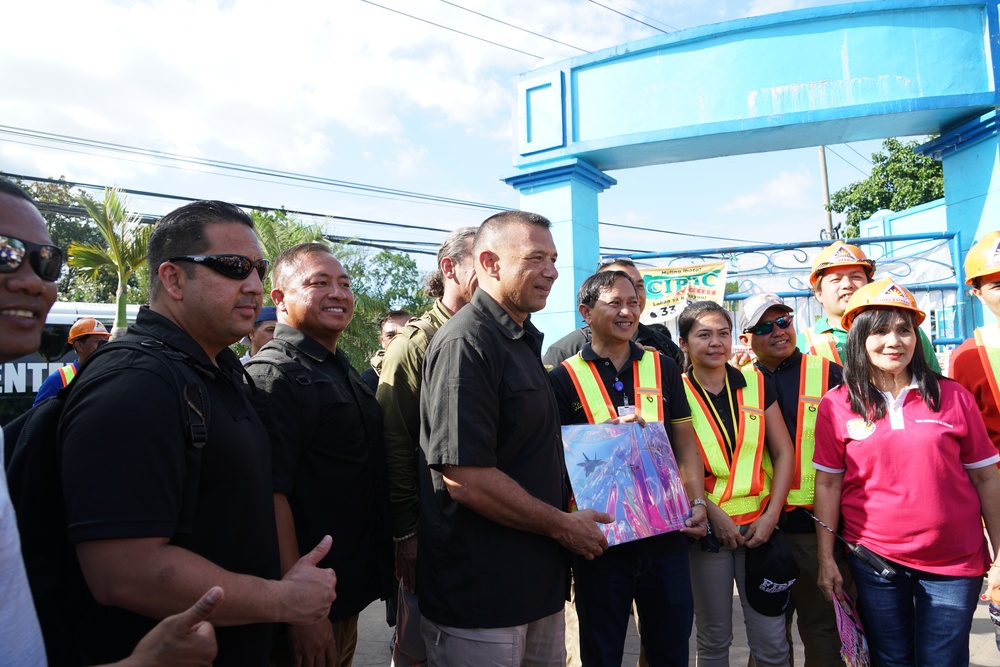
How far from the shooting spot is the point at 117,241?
1223cm

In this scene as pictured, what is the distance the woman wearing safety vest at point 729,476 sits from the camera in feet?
10.8

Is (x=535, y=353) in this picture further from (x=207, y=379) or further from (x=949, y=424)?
(x=949, y=424)

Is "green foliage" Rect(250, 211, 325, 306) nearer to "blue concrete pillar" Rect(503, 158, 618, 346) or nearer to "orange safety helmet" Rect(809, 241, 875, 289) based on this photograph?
"blue concrete pillar" Rect(503, 158, 618, 346)

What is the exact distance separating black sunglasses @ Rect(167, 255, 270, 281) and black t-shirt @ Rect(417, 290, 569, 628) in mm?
787

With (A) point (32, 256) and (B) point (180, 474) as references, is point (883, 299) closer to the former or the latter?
(B) point (180, 474)

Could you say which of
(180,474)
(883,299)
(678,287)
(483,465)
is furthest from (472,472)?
(678,287)

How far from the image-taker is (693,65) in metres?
7.47

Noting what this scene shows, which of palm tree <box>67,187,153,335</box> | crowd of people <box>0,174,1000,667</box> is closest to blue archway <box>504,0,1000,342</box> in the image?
crowd of people <box>0,174,1000,667</box>

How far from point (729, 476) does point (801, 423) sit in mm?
580

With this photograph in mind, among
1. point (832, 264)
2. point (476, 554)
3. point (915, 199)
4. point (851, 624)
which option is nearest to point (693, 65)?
point (832, 264)

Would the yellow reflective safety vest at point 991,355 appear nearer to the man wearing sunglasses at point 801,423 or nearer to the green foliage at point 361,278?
the man wearing sunglasses at point 801,423

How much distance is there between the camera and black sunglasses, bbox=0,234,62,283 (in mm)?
1377

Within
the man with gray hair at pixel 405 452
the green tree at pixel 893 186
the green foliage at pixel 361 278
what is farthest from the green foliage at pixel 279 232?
the green tree at pixel 893 186

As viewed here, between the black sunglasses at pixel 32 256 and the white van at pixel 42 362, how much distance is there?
11.8 m
